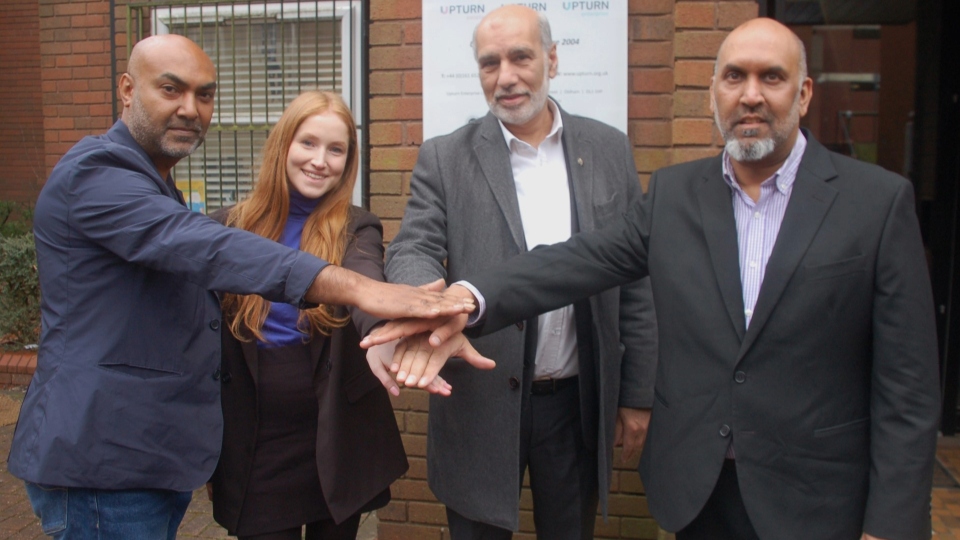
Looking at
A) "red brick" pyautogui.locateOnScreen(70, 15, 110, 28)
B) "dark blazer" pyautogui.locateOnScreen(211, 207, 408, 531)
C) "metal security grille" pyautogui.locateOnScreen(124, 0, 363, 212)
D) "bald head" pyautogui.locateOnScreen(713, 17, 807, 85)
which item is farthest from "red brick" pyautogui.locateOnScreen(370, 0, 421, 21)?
"red brick" pyautogui.locateOnScreen(70, 15, 110, 28)

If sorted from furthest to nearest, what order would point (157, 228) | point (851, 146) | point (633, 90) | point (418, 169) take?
point (851, 146) < point (633, 90) < point (418, 169) < point (157, 228)

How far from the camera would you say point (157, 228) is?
2059 mm

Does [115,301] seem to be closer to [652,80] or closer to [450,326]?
[450,326]

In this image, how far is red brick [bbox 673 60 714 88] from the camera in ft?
10.8

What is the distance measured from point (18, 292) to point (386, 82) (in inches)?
190

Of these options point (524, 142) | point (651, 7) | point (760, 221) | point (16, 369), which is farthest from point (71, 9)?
point (760, 221)

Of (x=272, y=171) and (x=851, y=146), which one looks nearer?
(x=272, y=171)

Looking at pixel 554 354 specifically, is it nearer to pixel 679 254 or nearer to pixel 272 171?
pixel 679 254

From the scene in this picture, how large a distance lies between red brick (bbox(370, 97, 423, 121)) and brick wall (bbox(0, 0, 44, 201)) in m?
9.44

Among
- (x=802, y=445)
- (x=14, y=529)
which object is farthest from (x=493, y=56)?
(x=14, y=529)

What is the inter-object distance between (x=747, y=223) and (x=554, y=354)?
Result: 770 mm

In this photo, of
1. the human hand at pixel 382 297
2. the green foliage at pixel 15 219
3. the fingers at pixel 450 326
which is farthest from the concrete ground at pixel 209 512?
the green foliage at pixel 15 219

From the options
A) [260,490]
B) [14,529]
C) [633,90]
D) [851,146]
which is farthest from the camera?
[851,146]

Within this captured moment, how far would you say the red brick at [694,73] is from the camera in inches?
129
